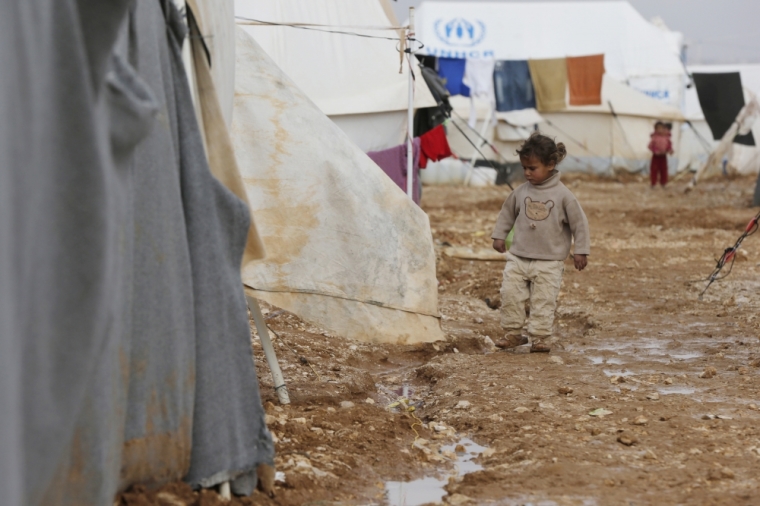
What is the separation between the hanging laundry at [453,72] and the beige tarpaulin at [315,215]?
539 inches

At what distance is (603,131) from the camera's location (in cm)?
2464

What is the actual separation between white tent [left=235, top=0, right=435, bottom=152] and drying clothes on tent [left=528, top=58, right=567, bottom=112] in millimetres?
11226

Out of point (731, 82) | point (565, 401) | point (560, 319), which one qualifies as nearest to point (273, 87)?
point (565, 401)

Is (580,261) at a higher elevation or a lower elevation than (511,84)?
lower

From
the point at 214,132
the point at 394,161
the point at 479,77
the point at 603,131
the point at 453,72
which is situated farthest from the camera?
the point at 603,131

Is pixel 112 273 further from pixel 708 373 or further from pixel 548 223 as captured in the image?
pixel 548 223

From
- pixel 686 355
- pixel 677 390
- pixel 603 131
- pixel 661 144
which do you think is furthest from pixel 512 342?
pixel 603 131

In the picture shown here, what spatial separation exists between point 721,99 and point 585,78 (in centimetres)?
362

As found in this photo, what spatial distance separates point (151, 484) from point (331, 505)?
72 cm

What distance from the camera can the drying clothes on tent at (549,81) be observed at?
67.5 ft

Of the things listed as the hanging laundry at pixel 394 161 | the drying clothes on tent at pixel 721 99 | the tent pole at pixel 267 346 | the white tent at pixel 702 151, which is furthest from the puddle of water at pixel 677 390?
the white tent at pixel 702 151

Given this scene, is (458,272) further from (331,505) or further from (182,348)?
(182,348)

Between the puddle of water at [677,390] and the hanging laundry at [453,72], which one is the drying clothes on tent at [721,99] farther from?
the puddle of water at [677,390]

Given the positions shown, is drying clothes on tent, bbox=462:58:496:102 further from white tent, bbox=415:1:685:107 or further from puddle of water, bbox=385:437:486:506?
puddle of water, bbox=385:437:486:506
